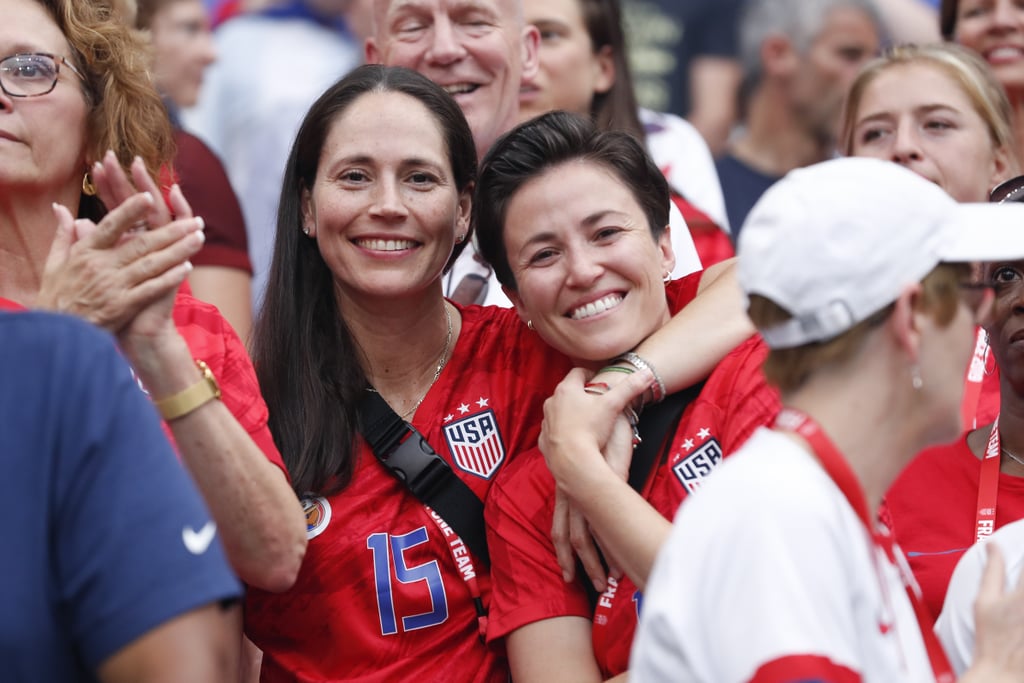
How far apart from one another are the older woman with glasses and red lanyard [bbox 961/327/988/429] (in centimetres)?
165

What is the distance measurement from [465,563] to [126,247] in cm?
105

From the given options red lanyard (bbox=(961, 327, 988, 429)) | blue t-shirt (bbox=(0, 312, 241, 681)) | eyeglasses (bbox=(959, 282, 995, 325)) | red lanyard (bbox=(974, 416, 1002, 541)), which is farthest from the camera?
red lanyard (bbox=(961, 327, 988, 429))

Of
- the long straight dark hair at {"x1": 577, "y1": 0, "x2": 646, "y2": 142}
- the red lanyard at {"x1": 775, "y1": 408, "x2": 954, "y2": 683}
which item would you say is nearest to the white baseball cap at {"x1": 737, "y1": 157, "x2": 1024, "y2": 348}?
the red lanyard at {"x1": 775, "y1": 408, "x2": 954, "y2": 683}

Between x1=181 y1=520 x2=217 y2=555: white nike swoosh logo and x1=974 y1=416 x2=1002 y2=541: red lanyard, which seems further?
x1=974 y1=416 x2=1002 y2=541: red lanyard

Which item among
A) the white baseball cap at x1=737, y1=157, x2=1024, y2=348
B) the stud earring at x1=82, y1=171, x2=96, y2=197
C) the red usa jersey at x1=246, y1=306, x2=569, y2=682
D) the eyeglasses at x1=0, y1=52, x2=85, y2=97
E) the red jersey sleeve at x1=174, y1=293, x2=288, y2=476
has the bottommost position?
the red usa jersey at x1=246, y1=306, x2=569, y2=682

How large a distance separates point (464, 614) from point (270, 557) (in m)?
0.53

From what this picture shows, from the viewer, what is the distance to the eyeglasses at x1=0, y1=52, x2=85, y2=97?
3.11 meters

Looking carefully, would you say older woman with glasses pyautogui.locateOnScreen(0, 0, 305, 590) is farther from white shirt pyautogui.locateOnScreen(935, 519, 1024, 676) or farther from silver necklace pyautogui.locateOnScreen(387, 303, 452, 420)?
white shirt pyautogui.locateOnScreen(935, 519, 1024, 676)

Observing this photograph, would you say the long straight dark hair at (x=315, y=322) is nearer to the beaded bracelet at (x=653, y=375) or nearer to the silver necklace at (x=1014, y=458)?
the beaded bracelet at (x=653, y=375)

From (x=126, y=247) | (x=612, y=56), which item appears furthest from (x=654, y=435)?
(x=612, y=56)

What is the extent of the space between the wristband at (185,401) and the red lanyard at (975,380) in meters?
1.82

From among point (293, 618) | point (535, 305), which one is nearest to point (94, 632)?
point (293, 618)

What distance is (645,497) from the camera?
10.4 ft

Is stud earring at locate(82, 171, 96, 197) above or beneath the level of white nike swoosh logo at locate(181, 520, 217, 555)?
above
